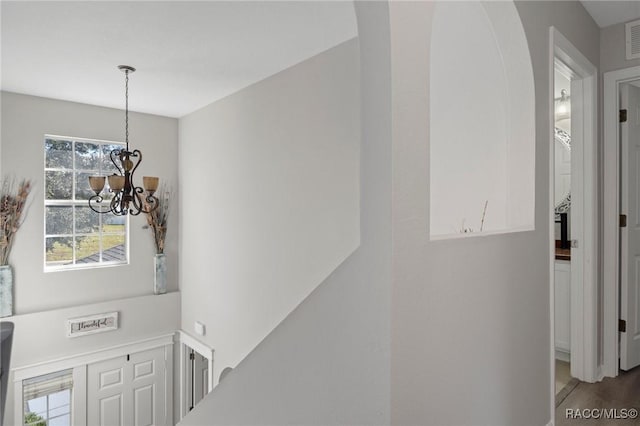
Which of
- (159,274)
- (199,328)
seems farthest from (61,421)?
(159,274)

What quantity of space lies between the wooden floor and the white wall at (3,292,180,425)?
3972 millimetres

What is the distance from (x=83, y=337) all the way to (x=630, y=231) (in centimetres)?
496

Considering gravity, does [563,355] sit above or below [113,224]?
below

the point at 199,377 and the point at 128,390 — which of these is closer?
the point at 128,390

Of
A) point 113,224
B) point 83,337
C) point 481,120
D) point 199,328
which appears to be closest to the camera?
point 481,120

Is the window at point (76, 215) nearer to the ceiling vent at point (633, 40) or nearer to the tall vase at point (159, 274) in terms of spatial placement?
the tall vase at point (159, 274)

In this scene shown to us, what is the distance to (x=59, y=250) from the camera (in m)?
4.04

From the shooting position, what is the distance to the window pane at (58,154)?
396 cm

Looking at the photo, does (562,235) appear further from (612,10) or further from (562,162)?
(612,10)

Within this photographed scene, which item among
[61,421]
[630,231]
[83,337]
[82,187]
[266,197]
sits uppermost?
[82,187]

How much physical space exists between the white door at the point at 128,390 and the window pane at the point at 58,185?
179 cm

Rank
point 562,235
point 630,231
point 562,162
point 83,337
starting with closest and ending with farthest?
point 630,231, point 562,235, point 562,162, point 83,337

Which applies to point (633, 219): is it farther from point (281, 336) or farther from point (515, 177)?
point (281, 336)

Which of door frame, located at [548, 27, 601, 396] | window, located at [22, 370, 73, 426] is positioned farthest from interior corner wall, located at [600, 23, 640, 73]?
window, located at [22, 370, 73, 426]
